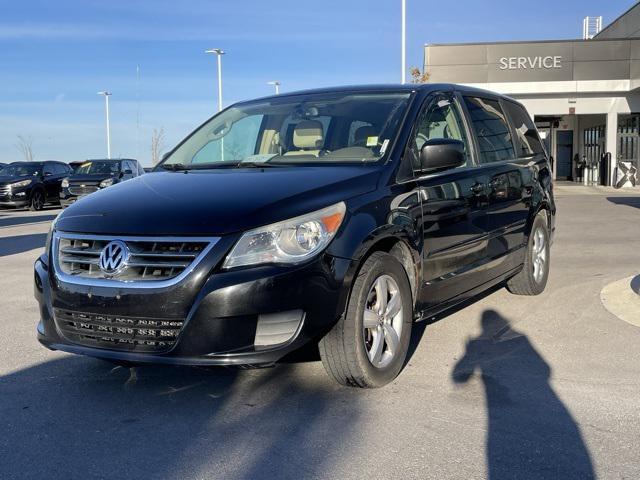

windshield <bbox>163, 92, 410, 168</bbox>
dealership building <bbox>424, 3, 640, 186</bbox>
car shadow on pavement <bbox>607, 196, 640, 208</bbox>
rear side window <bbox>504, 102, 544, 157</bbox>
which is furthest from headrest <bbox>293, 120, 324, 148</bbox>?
dealership building <bbox>424, 3, 640, 186</bbox>

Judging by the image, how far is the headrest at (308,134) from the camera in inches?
189

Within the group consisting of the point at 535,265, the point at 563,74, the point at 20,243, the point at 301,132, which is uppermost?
the point at 563,74

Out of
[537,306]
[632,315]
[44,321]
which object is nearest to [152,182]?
[44,321]

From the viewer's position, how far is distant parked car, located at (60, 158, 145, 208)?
20.0 m

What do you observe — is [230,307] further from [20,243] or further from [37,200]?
[37,200]

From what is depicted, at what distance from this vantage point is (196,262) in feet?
11.1

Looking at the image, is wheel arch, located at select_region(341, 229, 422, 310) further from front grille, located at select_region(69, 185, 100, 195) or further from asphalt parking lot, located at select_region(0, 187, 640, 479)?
front grille, located at select_region(69, 185, 100, 195)

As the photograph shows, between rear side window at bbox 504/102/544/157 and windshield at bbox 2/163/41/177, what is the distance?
1935cm

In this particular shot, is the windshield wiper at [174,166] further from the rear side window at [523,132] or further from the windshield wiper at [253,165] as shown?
the rear side window at [523,132]

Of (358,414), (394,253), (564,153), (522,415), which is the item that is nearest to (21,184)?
(394,253)

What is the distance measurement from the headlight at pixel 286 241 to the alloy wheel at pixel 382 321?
520 mm

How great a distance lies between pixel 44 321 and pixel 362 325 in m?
1.82

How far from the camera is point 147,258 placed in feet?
11.5

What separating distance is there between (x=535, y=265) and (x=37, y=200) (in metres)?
19.6
